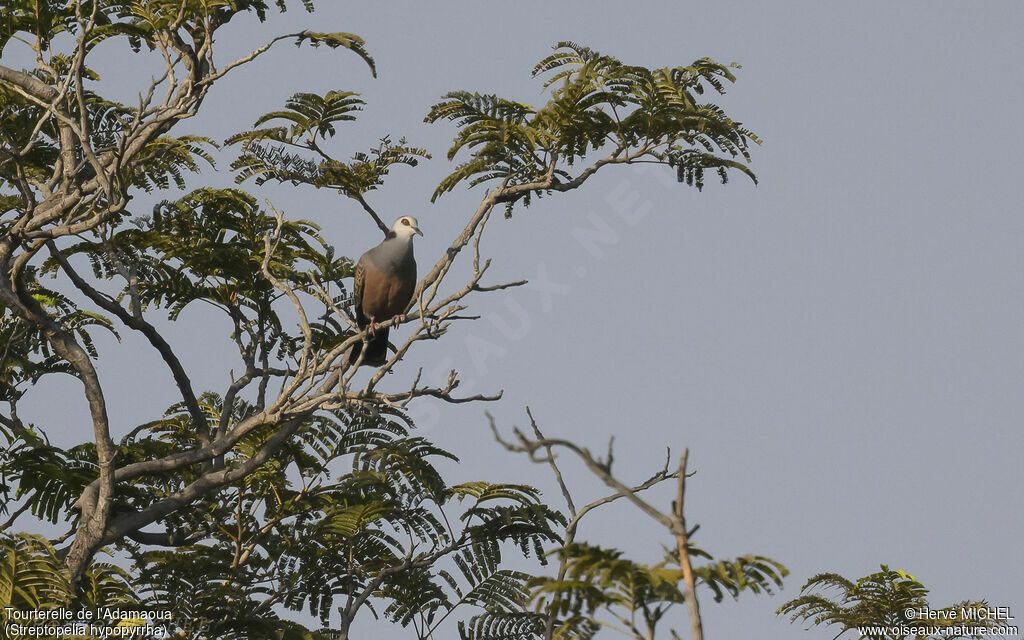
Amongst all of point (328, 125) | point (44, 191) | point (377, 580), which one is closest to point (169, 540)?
point (377, 580)

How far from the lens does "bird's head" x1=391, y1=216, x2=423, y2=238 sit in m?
11.3

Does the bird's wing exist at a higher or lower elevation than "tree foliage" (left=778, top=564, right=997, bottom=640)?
higher

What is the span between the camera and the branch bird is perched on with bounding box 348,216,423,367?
35.5 ft

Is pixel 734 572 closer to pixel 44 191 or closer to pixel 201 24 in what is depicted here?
pixel 201 24

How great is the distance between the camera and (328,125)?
9117 mm

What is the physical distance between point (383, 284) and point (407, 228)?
2.60ft

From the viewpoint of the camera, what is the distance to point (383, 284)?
1084cm

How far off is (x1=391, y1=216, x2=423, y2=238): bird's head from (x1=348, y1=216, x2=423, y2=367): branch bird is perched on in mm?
121

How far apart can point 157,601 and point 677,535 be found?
6389 mm

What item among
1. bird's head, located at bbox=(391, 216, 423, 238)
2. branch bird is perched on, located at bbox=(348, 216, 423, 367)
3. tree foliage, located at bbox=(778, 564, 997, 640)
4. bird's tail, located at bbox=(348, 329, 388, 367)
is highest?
bird's head, located at bbox=(391, 216, 423, 238)

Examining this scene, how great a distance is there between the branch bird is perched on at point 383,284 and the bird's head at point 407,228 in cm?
12

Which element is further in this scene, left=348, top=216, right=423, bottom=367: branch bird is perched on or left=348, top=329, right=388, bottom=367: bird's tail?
left=348, top=216, right=423, bottom=367: branch bird is perched on

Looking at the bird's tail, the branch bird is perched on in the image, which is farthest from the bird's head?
the bird's tail

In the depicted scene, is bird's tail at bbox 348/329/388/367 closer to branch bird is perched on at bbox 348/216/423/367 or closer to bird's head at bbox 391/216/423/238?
branch bird is perched on at bbox 348/216/423/367
